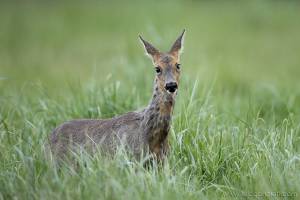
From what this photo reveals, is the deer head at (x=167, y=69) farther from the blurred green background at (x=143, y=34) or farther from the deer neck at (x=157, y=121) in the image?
the blurred green background at (x=143, y=34)

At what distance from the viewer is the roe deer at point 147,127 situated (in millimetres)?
6289

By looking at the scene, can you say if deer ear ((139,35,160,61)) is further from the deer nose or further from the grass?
the grass

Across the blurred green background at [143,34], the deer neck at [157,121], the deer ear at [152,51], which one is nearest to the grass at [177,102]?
the blurred green background at [143,34]

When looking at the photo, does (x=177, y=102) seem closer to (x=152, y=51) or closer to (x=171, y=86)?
(x=152, y=51)

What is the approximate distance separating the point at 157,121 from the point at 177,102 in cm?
167

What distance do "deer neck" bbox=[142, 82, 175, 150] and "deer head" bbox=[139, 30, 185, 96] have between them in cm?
11

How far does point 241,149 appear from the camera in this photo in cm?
649

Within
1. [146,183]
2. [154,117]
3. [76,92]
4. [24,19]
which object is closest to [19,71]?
[24,19]

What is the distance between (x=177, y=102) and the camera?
8016 millimetres

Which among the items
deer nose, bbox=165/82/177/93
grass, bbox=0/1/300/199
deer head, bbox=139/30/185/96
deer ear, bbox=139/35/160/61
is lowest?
grass, bbox=0/1/300/199

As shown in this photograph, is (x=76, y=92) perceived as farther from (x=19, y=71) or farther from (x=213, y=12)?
(x=213, y=12)

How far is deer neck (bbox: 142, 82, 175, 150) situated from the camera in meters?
6.34

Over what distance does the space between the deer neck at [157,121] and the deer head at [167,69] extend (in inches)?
4.3

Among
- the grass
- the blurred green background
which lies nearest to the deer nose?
the grass
